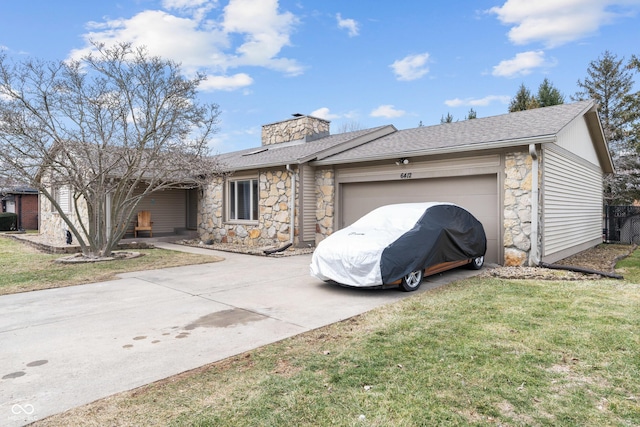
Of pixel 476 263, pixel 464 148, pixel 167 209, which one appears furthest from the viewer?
pixel 167 209

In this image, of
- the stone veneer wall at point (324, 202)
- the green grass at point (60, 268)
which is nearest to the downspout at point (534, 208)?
the stone veneer wall at point (324, 202)

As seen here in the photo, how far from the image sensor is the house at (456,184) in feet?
26.5

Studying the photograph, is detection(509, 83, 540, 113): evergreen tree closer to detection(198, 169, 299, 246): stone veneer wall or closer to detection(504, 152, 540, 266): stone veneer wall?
detection(504, 152, 540, 266): stone veneer wall

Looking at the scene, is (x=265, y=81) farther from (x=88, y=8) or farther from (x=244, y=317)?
(x=244, y=317)

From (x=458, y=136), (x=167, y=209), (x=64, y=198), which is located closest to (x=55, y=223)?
(x=64, y=198)

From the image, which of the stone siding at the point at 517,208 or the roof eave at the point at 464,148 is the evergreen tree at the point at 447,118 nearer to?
the roof eave at the point at 464,148

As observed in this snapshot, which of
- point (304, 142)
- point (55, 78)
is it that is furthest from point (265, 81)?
point (55, 78)

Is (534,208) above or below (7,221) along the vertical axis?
above

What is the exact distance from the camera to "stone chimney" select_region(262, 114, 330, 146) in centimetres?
1577

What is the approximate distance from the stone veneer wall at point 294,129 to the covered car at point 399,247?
30.5 ft

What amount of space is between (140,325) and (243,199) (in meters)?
9.25

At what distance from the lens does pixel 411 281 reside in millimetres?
6102

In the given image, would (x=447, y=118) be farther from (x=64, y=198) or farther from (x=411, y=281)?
(x=411, y=281)

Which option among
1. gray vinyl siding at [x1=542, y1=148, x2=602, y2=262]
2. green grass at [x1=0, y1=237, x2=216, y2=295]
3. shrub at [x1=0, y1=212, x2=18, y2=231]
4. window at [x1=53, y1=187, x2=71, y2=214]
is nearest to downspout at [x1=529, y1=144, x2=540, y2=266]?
gray vinyl siding at [x1=542, y1=148, x2=602, y2=262]
